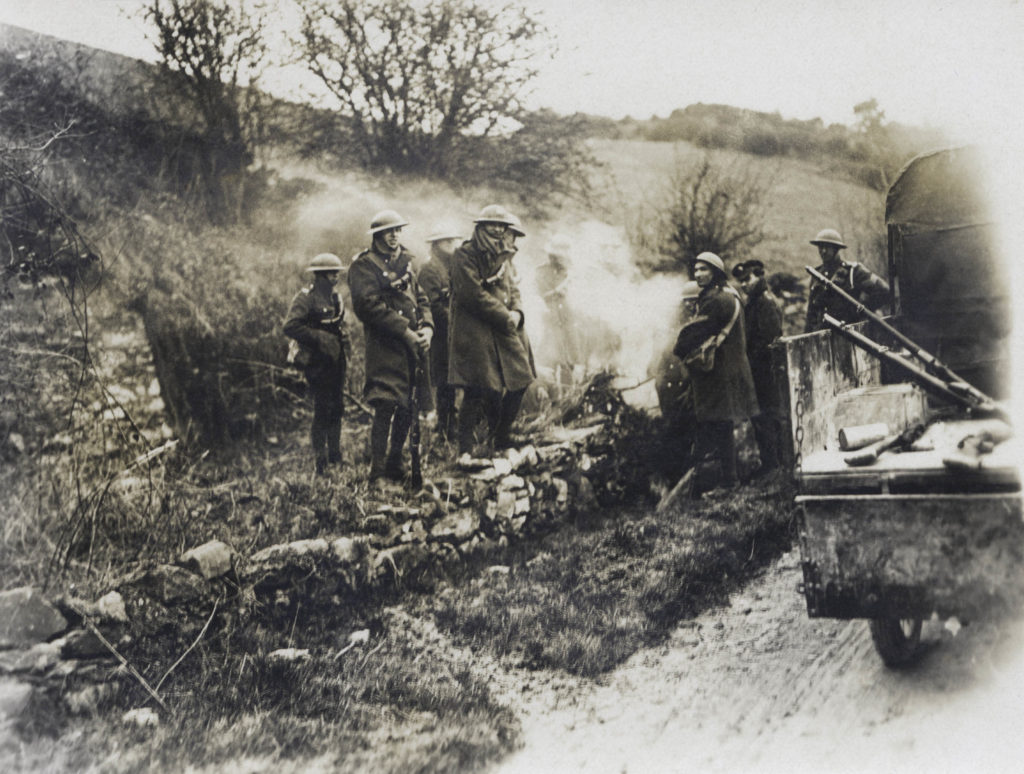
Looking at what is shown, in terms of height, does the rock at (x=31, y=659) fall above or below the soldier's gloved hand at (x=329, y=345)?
below

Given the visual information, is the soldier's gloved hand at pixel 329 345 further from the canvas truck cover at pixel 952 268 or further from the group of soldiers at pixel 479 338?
the canvas truck cover at pixel 952 268

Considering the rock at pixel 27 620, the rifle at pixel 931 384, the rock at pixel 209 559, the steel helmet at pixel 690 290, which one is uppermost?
the steel helmet at pixel 690 290

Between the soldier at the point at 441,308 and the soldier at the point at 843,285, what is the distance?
173 cm

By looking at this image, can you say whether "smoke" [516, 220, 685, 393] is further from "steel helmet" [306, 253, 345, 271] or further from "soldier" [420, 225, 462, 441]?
"steel helmet" [306, 253, 345, 271]

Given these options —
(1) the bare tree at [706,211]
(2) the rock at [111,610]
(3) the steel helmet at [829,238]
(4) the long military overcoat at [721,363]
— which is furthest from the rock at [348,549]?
(3) the steel helmet at [829,238]

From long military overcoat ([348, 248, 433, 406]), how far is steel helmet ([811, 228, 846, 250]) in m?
1.92

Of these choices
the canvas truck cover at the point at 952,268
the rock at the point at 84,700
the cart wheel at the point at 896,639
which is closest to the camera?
the cart wheel at the point at 896,639

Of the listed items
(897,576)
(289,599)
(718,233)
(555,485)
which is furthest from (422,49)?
(897,576)

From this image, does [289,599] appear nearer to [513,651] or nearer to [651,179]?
[513,651]

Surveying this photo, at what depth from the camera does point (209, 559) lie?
339cm

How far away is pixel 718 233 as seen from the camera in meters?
3.87

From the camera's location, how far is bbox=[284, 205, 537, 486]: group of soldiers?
376 centimetres

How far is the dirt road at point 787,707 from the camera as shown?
3133mm

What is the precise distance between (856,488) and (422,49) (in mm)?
2635
